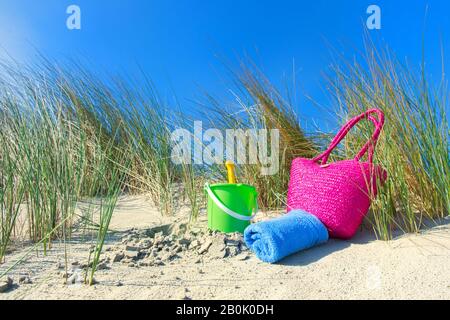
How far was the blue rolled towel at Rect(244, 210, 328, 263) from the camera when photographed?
1.78m

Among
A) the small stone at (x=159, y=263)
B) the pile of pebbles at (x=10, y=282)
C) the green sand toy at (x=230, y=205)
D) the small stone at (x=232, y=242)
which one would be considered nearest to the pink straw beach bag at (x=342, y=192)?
the green sand toy at (x=230, y=205)

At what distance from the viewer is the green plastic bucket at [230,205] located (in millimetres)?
2238

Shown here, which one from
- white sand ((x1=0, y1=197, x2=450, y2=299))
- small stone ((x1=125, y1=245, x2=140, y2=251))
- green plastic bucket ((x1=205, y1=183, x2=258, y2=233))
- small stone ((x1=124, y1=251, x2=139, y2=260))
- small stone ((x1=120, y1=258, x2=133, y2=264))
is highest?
green plastic bucket ((x1=205, y1=183, x2=258, y2=233))

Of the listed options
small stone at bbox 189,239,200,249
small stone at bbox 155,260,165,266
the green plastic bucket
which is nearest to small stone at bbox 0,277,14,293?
small stone at bbox 155,260,165,266

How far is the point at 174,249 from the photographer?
1934 millimetres

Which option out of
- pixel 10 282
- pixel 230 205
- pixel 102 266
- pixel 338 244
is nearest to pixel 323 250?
pixel 338 244

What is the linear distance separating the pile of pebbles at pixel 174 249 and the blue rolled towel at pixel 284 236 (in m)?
0.10

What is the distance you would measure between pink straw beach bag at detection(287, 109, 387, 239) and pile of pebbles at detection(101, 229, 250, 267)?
44 cm

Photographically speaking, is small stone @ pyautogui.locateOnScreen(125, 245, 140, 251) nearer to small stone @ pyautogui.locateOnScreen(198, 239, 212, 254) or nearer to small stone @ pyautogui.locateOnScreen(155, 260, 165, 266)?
small stone @ pyautogui.locateOnScreen(155, 260, 165, 266)

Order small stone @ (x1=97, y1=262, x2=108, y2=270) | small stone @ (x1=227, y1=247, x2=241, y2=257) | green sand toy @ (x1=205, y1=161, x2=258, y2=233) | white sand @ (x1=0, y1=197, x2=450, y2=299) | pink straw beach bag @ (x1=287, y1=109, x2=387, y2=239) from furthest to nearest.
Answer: green sand toy @ (x1=205, y1=161, x2=258, y2=233) < pink straw beach bag @ (x1=287, y1=109, x2=387, y2=239) < small stone @ (x1=227, y1=247, x2=241, y2=257) < small stone @ (x1=97, y1=262, x2=108, y2=270) < white sand @ (x1=0, y1=197, x2=450, y2=299)

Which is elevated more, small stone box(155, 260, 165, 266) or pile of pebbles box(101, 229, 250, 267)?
pile of pebbles box(101, 229, 250, 267)

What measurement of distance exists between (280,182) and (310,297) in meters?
1.45

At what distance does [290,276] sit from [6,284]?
1072mm
